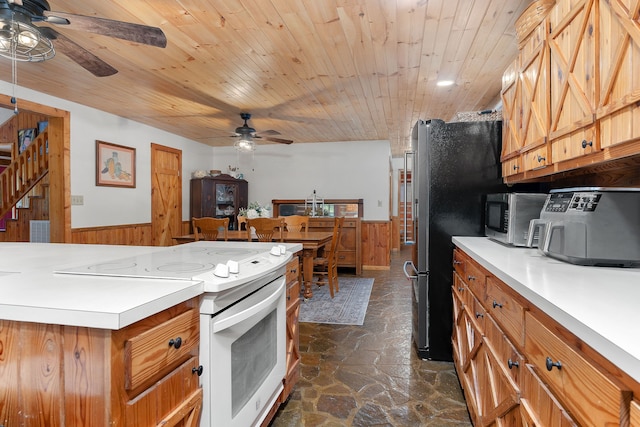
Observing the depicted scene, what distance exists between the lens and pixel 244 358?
1.38m

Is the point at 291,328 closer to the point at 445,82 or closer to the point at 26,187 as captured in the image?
the point at 445,82

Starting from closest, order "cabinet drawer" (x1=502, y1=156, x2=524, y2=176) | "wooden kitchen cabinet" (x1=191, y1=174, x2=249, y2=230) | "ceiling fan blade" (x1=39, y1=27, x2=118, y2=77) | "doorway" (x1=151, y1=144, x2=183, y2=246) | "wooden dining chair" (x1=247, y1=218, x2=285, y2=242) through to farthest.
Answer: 1. "ceiling fan blade" (x1=39, y1=27, x2=118, y2=77)
2. "cabinet drawer" (x1=502, y1=156, x2=524, y2=176)
3. "wooden dining chair" (x1=247, y1=218, x2=285, y2=242)
4. "doorway" (x1=151, y1=144, x2=183, y2=246)
5. "wooden kitchen cabinet" (x1=191, y1=174, x2=249, y2=230)

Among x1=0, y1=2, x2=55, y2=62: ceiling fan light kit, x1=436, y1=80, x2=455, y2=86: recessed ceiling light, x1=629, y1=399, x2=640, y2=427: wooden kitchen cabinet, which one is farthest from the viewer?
x1=436, y1=80, x2=455, y2=86: recessed ceiling light

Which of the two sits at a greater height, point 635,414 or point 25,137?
point 25,137

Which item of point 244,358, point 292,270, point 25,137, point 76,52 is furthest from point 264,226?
point 25,137

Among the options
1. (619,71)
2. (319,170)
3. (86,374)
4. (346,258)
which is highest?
(319,170)

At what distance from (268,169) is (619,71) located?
5.98m

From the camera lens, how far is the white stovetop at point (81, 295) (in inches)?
32.3

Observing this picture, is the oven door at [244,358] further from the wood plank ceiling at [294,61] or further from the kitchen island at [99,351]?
the wood plank ceiling at [294,61]

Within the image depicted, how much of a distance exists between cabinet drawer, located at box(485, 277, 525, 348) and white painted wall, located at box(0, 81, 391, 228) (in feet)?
15.1

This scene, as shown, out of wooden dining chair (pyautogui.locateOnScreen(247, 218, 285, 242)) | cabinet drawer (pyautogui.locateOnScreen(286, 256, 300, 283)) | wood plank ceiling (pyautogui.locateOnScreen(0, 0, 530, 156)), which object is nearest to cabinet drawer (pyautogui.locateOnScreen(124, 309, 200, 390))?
cabinet drawer (pyautogui.locateOnScreen(286, 256, 300, 283))

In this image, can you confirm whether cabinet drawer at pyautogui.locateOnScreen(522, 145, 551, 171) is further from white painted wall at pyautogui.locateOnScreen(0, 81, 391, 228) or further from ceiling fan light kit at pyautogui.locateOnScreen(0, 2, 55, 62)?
white painted wall at pyautogui.locateOnScreen(0, 81, 391, 228)

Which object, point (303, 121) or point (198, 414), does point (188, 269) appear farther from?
point (303, 121)

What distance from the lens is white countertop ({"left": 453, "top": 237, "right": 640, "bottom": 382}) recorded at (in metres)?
0.65
